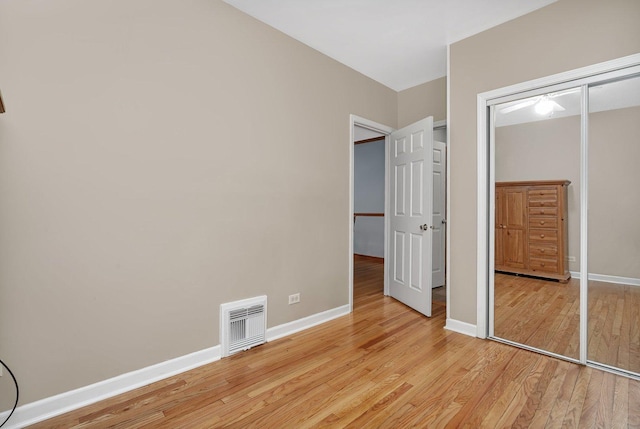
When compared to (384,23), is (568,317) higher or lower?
lower

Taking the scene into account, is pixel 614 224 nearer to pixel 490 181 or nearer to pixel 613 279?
pixel 613 279

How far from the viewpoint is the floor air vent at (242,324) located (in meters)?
2.34

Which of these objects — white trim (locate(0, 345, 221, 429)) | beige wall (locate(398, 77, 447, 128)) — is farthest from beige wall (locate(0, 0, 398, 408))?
beige wall (locate(398, 77, 447, 128))

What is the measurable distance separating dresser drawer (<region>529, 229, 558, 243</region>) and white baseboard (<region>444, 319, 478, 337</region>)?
965mm

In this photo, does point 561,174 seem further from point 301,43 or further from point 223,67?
point 223,67

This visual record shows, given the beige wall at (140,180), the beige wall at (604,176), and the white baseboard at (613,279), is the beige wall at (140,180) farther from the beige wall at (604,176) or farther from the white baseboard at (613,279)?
the white baseboard at (613,279)

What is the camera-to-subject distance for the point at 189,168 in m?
2.16

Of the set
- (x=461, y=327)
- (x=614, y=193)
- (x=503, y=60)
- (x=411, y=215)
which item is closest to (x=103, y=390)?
(x=461, y=327)

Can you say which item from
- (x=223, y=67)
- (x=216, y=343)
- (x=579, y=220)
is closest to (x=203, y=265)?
(x=216, y=343)

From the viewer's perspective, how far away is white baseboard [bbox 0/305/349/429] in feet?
5.19

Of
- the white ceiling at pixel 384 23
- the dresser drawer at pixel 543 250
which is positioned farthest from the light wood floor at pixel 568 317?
Answer: the white ceiling at pixel 384 23

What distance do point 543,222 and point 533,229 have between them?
0.33 ft

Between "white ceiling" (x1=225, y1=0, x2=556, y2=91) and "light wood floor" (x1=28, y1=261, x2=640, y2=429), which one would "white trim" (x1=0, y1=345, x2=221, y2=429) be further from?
"white ceiling" (x1=225, y1=0, x2=556, y2=91)

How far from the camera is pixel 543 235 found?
2588mm
